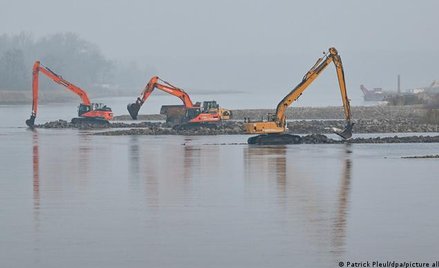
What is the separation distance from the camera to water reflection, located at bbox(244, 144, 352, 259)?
84.5ft

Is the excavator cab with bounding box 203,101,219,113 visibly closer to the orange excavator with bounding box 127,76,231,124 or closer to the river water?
the orange excavator with bounding box 127,76,231,124

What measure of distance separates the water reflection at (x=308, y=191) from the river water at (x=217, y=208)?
0.12ft

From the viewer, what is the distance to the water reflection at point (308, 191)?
84.5ft

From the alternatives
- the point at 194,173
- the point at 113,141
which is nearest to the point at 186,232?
the point at 194,173

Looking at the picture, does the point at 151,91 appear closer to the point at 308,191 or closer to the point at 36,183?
the point at 36,183

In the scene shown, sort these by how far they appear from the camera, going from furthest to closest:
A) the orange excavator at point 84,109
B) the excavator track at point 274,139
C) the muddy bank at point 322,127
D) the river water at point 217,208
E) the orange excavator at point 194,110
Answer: the orange excavator at point 84,109
the orange excavator at point 194,110
the muddy bank at point 322,127
the excavator track at point 274,139
the river water at point 217,208

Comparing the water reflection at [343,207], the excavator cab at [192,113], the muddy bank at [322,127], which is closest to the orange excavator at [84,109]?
the muddy bank at [322,127]

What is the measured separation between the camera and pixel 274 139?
6150 centimetres

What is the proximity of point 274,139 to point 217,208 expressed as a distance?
102 ft

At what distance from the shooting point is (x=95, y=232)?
2606 centimetres

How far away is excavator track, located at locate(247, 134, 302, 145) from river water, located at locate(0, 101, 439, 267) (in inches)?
275

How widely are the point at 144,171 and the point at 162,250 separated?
19.9 metres

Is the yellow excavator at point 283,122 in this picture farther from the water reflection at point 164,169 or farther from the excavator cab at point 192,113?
the excavator cab at point 192,113

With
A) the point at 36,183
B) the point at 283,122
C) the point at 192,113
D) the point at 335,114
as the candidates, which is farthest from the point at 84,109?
the point at 36,183
